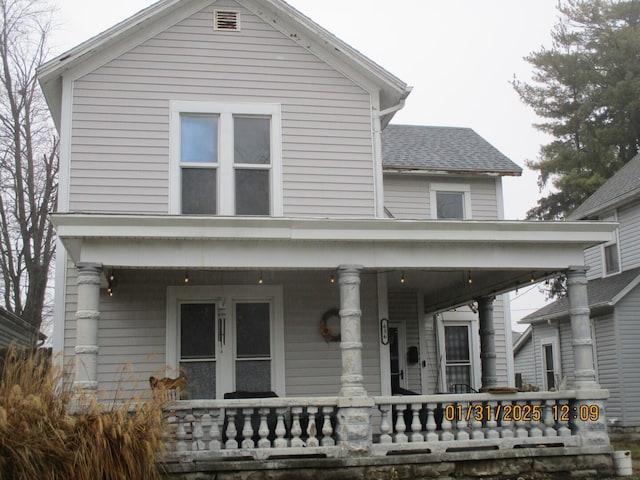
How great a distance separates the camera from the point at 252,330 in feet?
35.1

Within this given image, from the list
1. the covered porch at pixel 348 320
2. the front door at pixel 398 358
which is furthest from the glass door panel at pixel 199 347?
the front door at pixel 398 358

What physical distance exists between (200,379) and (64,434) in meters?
3.52

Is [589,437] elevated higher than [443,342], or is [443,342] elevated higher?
[443,342]

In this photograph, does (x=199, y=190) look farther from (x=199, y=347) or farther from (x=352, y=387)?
(x=352, y=387)

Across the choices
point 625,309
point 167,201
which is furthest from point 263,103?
point 625,309

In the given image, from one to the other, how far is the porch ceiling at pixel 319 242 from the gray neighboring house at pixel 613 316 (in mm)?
8259

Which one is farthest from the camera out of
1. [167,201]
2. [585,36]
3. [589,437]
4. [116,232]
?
[585,36]

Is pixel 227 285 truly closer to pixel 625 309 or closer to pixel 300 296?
pixel 300 296

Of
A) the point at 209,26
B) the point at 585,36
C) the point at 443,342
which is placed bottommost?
Answer: the point at 443,342

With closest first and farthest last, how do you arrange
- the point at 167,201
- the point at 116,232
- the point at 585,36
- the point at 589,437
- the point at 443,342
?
the point at 116,232
the point at 589,437
the point at 167,201
the point at 443,342
the point at 585,36

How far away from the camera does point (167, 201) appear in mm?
10578

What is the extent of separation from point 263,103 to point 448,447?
5.56 meters

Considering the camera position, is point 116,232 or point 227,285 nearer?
point 116,232

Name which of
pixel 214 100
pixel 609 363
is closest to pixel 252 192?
pixel 214 100
